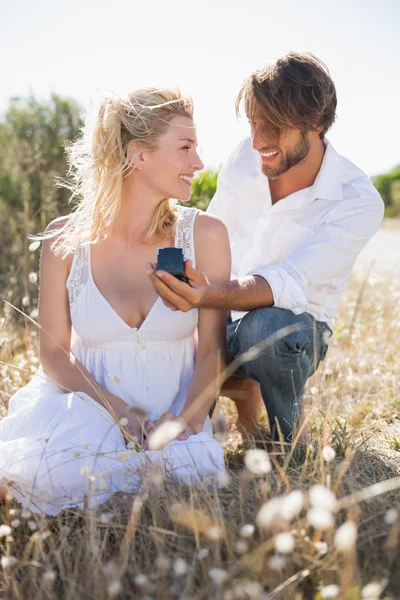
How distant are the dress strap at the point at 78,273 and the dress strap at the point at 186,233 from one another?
0.49 meters

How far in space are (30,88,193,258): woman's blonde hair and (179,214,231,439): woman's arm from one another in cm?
22

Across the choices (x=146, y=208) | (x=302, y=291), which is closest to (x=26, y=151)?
(x=146, y=208)

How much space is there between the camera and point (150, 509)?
2.34 meters

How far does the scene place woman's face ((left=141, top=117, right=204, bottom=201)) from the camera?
324cm

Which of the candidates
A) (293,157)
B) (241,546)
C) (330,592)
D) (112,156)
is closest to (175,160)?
(112,156)

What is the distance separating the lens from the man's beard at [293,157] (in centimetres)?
373

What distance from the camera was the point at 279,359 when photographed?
3.31 m

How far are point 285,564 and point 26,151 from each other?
7.05m

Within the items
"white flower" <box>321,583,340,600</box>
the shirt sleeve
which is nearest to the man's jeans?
the shirt sleeve

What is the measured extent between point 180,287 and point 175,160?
78 cm

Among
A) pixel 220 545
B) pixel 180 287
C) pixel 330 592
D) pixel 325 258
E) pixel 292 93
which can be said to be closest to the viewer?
pixel 330 592

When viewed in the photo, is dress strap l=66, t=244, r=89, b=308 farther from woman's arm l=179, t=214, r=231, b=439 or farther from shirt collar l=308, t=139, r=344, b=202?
shirt collar l=308, t=139, r=344, b=202

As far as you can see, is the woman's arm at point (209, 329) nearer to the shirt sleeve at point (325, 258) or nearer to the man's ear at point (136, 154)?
the shirt sleeve at point (325, 258)

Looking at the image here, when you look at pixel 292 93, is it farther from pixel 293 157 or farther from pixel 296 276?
pixel 296 276
